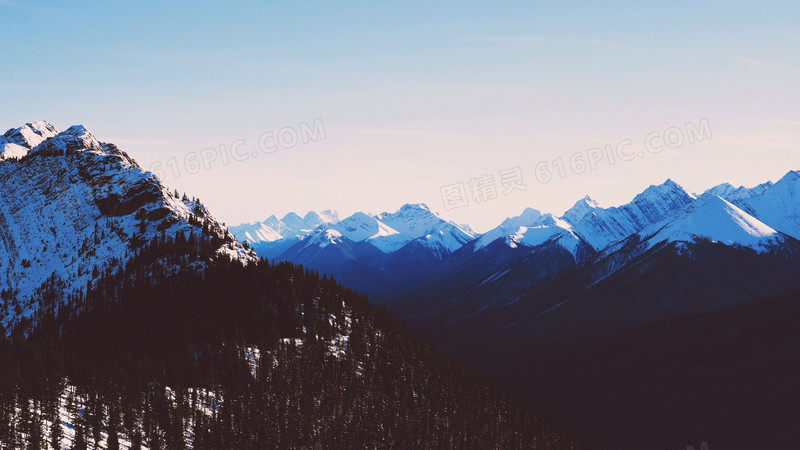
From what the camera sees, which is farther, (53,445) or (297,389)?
(297,389)

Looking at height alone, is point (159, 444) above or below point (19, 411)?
below

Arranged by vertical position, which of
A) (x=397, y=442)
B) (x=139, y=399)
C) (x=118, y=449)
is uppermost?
(x=139, y=399)

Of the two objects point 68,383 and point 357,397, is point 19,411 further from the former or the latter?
point 357,397

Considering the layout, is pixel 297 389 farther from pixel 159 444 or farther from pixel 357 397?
pixel 159 444

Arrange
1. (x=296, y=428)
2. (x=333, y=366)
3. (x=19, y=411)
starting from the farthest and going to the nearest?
(x=333, y=366) < (x=296, y=428) < (x=19, y=411)

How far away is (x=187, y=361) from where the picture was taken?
181125mm

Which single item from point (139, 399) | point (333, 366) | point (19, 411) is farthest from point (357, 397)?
point (19, 411)

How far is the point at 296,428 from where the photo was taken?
16812cm

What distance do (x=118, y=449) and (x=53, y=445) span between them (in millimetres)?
11726

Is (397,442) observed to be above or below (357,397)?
below

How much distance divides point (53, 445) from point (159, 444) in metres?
21.3

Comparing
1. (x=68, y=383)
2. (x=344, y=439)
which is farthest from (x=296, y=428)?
(x=68, y=383)

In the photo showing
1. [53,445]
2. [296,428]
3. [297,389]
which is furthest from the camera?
[297,389]

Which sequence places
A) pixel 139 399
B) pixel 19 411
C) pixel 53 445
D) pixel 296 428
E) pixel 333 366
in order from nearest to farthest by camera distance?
pixel 53 445 → pixel 19 411 → pixel 139 399 → pixel 296 428 → pixel 333 366
